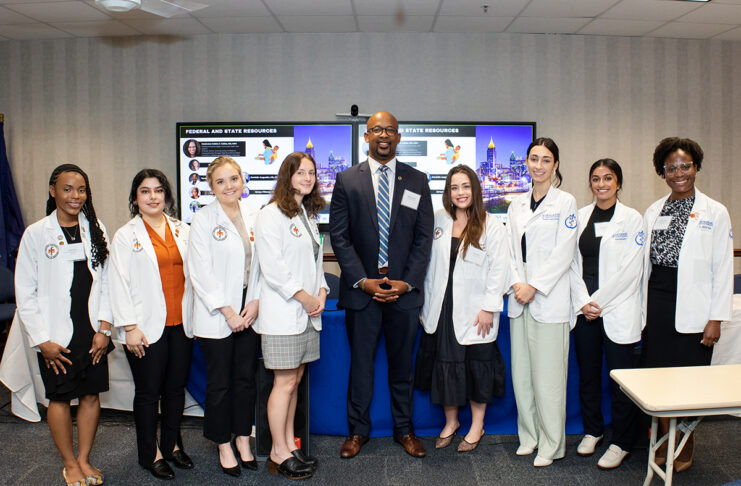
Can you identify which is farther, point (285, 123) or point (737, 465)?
point (285, 123)

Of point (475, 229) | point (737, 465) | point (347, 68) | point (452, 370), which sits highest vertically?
point (347, 68)

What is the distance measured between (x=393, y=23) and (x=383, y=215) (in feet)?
9.29

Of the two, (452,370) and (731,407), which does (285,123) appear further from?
(731,407)

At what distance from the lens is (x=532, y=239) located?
2449mm

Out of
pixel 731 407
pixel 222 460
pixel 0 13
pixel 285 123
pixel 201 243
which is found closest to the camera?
pixel 731 407

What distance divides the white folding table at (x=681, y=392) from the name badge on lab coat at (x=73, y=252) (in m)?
2.36

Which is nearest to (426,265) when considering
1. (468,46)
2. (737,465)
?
(737,465)

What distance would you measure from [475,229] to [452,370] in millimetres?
751

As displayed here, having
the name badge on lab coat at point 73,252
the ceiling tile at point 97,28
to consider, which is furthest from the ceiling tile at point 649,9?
the ceiling tile at point 97,28

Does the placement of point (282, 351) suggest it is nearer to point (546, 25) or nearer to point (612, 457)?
point (612, 457)

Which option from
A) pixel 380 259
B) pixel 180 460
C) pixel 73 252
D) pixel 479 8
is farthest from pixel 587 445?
pixel 479 8

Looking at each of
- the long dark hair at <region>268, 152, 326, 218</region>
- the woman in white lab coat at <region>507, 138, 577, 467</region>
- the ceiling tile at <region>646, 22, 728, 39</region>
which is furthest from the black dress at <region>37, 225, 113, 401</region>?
the ceiling tile at <region>646, 22, 728, 39</region>

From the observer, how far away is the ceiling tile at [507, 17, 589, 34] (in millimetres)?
4449

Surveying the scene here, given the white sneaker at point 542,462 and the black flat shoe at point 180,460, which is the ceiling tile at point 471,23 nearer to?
the white sneaker at point 542,462
